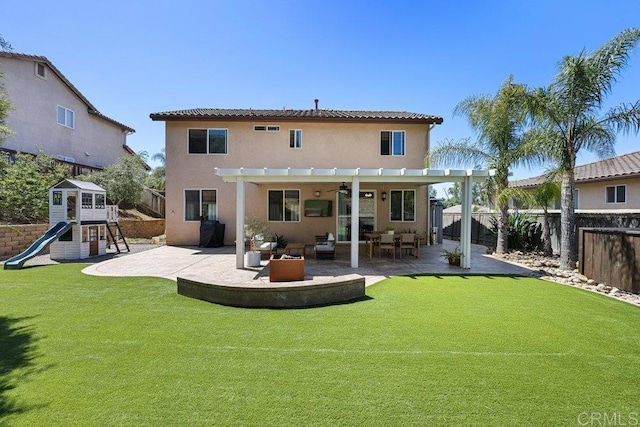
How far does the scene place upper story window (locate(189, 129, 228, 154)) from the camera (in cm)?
1408

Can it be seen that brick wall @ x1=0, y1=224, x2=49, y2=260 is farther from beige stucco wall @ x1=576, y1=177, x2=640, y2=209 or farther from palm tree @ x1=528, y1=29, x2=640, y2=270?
beige stucco wall @ x1=576, y1=177, x2=640, y2=209

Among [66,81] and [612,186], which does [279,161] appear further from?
[612,186]

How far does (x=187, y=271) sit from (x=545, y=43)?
645 inches

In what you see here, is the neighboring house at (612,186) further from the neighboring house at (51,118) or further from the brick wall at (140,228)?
the neighboring house at (51,118)

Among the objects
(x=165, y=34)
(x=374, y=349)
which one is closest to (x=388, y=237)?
(x=374, y=349)

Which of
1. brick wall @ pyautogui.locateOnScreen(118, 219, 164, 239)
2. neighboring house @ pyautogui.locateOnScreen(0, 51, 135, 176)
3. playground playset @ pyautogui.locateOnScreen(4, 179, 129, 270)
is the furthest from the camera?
brick wall @ pyautogui.locateOnScreen(118, 219, 164, 239)

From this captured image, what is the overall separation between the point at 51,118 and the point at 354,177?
68.4 feet

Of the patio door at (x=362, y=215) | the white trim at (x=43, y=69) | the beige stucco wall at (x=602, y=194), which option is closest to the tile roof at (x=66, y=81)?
the white trim at (x=43, y=69)

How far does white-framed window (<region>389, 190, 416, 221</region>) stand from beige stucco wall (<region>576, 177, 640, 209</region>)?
36.0 ft

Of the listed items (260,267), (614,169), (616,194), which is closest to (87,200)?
(260,267)

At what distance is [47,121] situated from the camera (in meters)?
17.8

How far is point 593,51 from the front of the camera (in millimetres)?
8531

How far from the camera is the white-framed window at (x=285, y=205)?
1398 cm

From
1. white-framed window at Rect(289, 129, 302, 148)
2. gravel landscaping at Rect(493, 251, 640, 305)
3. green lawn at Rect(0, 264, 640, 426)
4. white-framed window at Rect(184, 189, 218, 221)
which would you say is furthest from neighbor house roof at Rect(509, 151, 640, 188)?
white-framed window at Rect(184, 189, 218, 221)
